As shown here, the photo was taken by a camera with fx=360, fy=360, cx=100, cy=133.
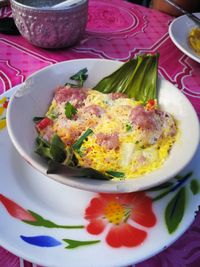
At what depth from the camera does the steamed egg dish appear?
625 mm

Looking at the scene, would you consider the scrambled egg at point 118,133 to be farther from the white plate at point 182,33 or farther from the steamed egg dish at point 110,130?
the white plate at point 182,33

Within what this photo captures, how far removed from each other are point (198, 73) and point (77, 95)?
0.43m

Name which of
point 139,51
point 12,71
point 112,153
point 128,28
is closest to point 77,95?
point 112,153

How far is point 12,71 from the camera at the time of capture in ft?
3.20

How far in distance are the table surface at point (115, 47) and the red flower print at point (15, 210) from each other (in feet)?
1.30

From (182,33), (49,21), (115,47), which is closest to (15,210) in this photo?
(49,21)

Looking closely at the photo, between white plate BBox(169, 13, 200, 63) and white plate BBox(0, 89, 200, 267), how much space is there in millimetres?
443

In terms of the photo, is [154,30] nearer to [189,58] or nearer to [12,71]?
[189,58]

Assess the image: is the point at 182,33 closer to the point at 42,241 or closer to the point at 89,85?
the point at 89,85

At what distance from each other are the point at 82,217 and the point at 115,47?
679mm

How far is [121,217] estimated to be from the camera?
22.4 inches

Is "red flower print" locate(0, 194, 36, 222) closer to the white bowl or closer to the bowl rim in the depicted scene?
the white bowl

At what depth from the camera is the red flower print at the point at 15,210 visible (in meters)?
0.55

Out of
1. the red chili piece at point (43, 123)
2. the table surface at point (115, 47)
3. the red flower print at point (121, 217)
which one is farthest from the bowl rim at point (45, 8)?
the red flower print at point (121, 217)
